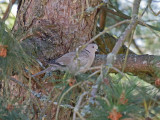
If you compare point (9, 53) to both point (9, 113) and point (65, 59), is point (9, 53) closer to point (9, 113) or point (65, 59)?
point (9, 113)

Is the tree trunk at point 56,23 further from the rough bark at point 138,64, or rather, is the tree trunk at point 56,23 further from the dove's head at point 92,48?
the rough bark at point 138,64

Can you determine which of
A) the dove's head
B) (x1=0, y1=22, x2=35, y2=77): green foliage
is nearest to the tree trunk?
the dove's head

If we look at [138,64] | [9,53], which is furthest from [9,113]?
[138,64]

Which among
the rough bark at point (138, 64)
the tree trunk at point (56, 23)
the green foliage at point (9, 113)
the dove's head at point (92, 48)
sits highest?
the tree trunk at point (56, 23)

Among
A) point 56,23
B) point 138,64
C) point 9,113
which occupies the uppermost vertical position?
point 56,23

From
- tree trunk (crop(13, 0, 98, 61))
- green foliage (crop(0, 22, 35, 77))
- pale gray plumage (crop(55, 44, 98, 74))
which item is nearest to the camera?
green foliage (crop(0, 22, 35, 77))

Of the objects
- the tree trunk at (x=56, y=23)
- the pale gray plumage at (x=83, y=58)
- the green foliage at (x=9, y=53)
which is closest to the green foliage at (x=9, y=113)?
the green foliage at (x=9, y=53)

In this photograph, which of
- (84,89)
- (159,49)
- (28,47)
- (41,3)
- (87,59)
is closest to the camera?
(84,89)

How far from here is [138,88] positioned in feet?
5.36

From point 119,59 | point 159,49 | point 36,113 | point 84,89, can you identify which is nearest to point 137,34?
point 159,49

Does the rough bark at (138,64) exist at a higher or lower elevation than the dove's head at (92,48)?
lower

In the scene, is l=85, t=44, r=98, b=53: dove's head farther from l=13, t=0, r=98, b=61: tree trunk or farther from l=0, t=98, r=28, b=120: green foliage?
l=0, t=98, r=28, b=120: green foliage

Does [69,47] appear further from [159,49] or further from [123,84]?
[159,49]

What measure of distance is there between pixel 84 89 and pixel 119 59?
106cm
